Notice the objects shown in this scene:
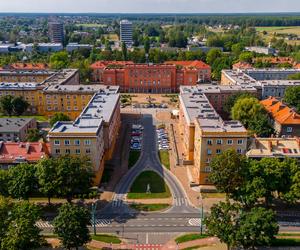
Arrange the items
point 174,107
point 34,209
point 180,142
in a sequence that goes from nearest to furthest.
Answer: point 34,209, point 180,142, point 174,107

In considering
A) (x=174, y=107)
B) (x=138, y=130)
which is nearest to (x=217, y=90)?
(x=174, y=107)

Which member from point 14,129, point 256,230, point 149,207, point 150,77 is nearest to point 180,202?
point 149,207

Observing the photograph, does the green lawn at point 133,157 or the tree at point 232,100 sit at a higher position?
the tree at point 232,100

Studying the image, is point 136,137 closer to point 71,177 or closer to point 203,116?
point 203,116

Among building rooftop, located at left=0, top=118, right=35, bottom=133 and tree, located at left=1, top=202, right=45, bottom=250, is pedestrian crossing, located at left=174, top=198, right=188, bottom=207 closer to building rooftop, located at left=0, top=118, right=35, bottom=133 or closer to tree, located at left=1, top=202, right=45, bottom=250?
tree, located at left=1, top=202, right=45, bottom=250

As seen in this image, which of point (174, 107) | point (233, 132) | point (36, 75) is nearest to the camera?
point (233, 132)

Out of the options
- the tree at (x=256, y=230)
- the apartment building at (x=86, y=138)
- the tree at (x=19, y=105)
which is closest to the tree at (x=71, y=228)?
the tree at (x=256, y=230)

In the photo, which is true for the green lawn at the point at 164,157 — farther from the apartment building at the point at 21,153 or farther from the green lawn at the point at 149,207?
the apartment building at the point at 21,153

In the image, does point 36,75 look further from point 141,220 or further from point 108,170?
point 141,220
